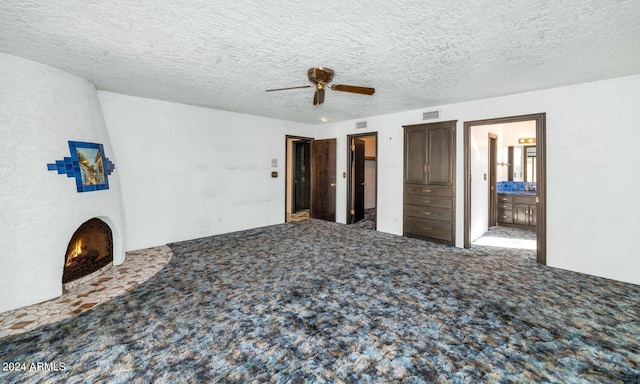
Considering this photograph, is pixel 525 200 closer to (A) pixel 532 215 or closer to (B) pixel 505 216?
(A) pixel 532 215

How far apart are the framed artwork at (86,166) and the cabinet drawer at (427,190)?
538 centimetres

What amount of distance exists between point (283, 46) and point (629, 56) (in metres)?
3.80

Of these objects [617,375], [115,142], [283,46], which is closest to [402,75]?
[283,46]

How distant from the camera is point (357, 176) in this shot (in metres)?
7.39

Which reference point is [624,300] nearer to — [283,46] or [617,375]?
[617,375]

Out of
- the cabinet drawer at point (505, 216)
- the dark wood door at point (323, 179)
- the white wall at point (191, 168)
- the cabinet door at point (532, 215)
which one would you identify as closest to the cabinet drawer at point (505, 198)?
the cabinet drawer at point (505, 216)

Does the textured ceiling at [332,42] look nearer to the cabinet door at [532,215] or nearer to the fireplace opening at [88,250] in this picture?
the fireplace opening at [88,250]

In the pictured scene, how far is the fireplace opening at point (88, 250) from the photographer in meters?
3.24

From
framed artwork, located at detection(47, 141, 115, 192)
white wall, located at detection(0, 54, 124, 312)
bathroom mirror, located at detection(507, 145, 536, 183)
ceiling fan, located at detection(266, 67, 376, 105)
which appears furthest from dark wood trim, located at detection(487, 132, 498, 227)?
white wall, located at detection(0, 54, 124, 312)

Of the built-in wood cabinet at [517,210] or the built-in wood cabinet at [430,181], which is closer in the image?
the built-in wood cabinet at [430,181]

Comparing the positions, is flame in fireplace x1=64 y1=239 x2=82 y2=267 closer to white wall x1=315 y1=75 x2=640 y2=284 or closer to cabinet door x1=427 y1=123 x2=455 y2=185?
cabinet door x1=427 y1=123 x2=455 y2=185

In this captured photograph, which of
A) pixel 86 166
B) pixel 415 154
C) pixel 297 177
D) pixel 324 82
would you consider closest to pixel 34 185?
pixel 86 166

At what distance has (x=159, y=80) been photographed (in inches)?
147

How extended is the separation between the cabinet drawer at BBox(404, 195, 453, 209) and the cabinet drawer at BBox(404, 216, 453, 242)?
1.09 feet
